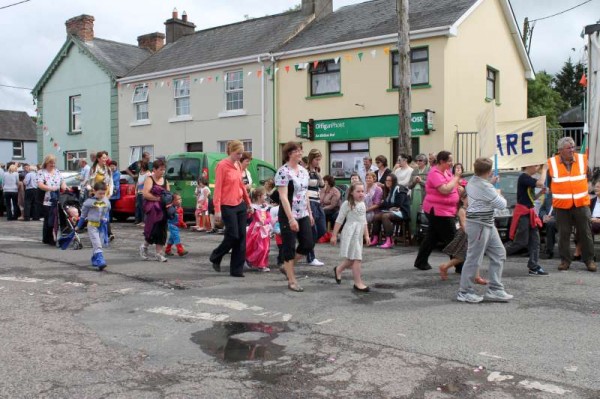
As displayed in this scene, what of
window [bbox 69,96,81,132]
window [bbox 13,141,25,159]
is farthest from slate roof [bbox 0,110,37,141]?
window [bbox 69,96,81,132]

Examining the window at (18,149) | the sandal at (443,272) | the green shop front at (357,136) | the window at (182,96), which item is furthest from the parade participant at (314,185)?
the window at (18,149)

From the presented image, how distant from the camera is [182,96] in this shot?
26.4 m

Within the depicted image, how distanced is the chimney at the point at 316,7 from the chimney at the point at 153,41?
10007 mm

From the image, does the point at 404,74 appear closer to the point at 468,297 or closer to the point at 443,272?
the point at 443,272

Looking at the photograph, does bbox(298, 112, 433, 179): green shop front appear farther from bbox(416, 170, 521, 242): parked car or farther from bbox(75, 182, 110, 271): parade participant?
bbox(75, 182, 110, 271): parade participant

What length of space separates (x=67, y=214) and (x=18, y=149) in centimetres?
5487

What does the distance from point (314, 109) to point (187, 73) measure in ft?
21.4

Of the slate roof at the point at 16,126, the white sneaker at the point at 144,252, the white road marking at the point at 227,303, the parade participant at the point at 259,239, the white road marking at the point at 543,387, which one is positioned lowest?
the white road marking at the point at 543,387

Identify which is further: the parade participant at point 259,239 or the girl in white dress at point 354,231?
the parade participant at point 259,239

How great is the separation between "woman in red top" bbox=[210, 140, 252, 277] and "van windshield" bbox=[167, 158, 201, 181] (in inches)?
304

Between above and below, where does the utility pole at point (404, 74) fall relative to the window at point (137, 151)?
above

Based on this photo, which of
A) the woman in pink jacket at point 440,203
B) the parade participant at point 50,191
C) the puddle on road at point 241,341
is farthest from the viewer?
the parade participant at point 50,191

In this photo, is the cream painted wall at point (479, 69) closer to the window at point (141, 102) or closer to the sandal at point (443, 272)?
the sandal at point (443, 272)

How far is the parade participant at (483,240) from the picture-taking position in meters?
7.08
